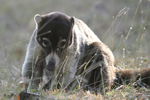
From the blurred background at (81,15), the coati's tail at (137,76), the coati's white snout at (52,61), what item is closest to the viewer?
the coati's white snout at (52,61)

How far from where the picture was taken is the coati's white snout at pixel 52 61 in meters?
4.38

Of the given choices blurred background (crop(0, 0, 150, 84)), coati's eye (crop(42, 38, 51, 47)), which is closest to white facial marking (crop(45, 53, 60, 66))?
coati's eye (crop(42, 38, 51, 47))

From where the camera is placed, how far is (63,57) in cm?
488

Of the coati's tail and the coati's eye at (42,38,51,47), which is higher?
the coati's eye at (42,38,51,47)

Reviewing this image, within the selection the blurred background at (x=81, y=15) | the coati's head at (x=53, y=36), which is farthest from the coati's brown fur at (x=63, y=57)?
the blurred background at (x=81, y=15)

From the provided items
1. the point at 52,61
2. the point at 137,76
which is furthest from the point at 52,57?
the point at 137,76

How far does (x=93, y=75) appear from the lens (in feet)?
17.2

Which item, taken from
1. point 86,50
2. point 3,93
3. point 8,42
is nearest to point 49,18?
point 86,50

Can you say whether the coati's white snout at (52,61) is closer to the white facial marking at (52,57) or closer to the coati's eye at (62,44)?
the white facial marking at (52,57)

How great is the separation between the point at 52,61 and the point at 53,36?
48 cm

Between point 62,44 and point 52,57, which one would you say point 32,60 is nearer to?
point 52,57

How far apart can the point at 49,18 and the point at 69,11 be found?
32.9 ft

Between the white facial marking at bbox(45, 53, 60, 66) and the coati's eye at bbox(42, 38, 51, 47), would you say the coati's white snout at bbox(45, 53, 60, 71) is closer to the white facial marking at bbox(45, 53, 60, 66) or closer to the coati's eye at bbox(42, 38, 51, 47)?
the white facial marking at bbox(45, 53, 60, 66)

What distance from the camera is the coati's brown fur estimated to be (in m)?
4.42
